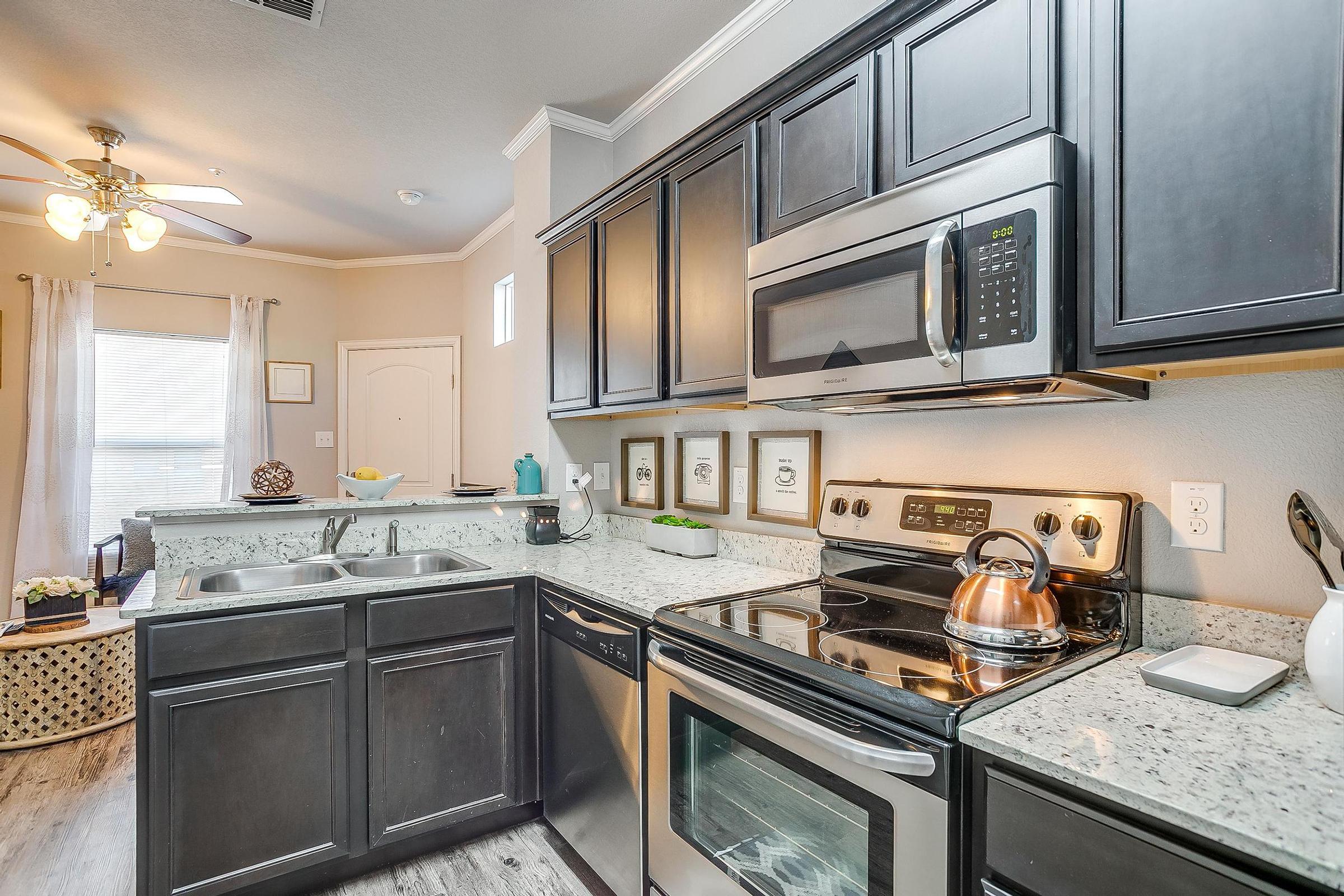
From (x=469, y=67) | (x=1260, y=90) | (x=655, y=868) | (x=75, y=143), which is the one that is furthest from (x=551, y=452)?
(x=75, y=143)

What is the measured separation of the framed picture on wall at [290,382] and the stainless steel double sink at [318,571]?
3.22 metres

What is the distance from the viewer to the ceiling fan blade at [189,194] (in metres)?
2.93

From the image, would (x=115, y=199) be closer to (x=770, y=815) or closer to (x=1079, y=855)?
(x=770, y=815)

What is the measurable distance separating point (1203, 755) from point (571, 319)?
2.32 meters

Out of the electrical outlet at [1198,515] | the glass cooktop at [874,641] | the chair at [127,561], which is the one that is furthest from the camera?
the chair at [127,561]

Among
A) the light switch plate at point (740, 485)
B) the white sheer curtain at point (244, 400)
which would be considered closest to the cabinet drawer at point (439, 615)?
the light switch plate at point (740, 485)

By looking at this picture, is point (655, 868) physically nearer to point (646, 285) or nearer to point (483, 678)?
point (483, 678)

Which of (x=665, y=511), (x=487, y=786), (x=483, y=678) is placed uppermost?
(x=665, y=511)

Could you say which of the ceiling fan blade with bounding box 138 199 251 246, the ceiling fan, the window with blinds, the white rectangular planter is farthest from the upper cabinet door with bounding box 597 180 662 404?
the window with blinds

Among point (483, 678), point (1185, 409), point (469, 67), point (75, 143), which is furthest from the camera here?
point (75, 143)

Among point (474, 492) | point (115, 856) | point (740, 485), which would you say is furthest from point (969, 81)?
point (115, 856)

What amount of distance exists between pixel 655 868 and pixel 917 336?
52.6 inches

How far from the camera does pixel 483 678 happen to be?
2.14 m

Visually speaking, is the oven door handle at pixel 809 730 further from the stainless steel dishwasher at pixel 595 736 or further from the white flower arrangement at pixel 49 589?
the white flower arrangement at pixel 49 589
